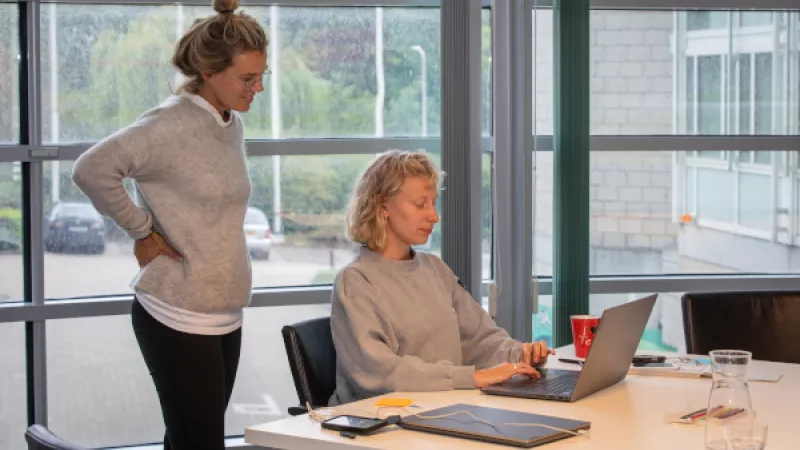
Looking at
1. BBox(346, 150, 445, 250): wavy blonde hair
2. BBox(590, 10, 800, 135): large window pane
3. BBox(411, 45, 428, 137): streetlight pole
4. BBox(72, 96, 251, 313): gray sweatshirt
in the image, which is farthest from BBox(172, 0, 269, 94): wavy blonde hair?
BBox(590, 10, 800, 135): large window pane

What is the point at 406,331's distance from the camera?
9.63ft

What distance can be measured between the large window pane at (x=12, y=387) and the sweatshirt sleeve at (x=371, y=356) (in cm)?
211

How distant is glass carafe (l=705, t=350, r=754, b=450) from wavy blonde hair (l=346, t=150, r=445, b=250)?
128 cm

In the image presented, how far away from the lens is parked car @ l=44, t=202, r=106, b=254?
4.47 m

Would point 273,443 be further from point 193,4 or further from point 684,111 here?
point 684,111

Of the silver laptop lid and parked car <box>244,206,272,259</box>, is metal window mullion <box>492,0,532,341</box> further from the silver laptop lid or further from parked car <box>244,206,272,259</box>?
the silver laptop lid

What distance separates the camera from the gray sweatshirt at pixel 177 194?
2.94 m

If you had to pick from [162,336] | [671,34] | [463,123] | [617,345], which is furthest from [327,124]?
[617,345]

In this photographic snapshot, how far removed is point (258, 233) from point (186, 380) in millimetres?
1899

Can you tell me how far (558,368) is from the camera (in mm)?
2865

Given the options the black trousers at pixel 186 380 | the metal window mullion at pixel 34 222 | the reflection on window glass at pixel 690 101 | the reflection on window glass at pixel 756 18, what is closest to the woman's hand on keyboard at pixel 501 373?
the black trousers at pixel 186 380

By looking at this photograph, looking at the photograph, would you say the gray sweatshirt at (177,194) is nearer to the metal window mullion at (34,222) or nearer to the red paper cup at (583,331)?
the red paper cup at (583,331)

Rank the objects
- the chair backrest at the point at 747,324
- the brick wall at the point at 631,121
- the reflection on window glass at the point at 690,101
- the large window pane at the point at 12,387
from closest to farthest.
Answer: the chair backrest at the point at 747,324 → the large window pane at the point at 12,387 → the brick wall at the point at 631,121 → the reflection on window glass at the point at 690,101

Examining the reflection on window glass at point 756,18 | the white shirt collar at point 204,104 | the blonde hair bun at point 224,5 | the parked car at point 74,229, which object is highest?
the reflection on window glass at point 756,18
